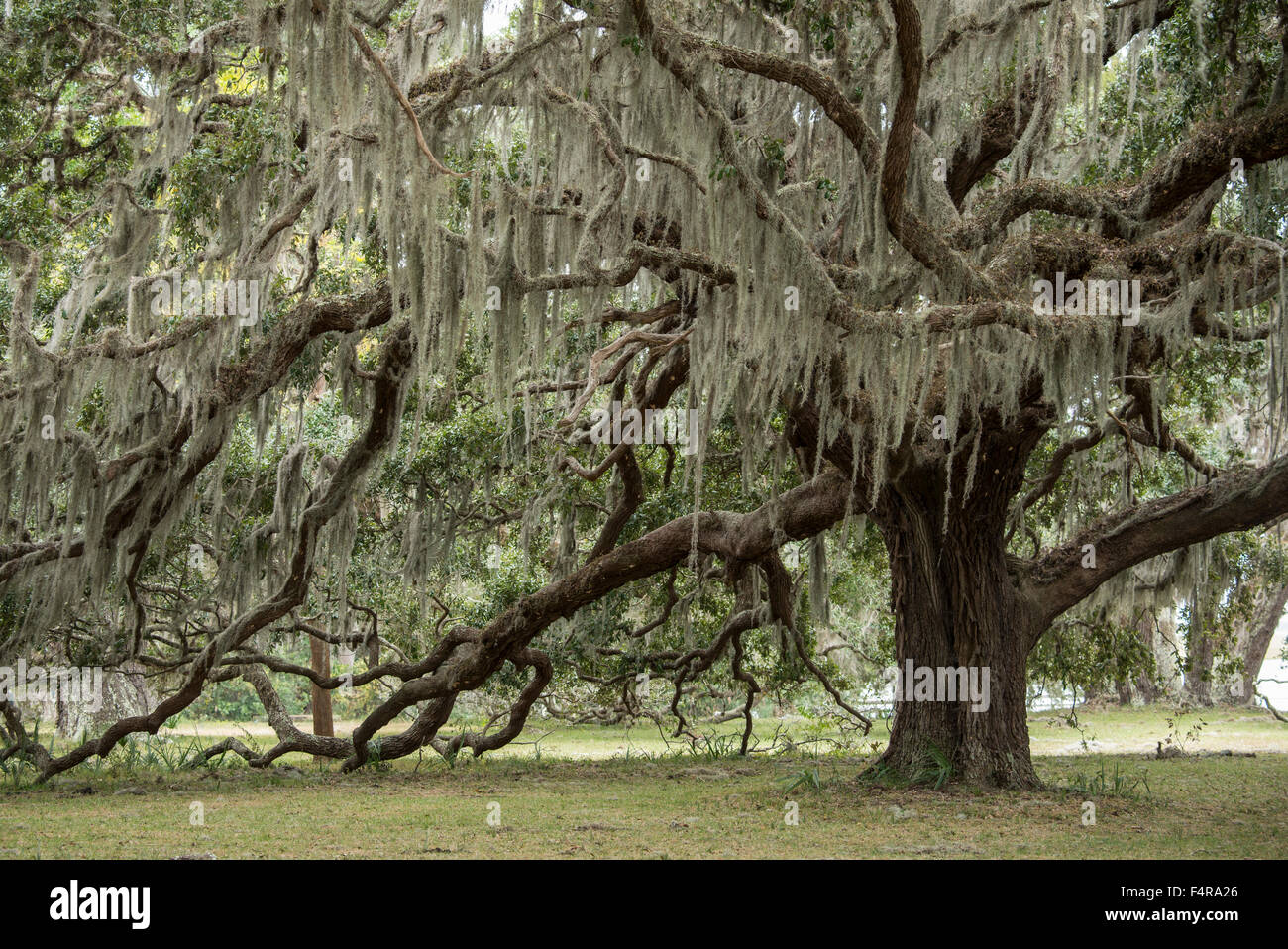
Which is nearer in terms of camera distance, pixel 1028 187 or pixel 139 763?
pixel 1028 187

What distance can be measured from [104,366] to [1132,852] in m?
7.22

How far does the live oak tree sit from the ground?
26.0 inches

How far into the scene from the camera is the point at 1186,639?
12617 millimetres

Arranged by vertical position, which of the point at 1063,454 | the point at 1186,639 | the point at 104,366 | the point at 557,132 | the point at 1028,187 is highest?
the point at 557,132

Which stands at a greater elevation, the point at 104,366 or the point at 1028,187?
the point at 1028,187

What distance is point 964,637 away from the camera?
9070 mm

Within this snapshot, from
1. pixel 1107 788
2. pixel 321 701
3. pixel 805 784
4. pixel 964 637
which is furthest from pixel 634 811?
pixel 321 701

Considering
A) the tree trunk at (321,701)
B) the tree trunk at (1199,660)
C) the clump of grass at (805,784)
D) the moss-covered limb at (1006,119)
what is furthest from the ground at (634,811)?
the moss-covered limb at (1006,119)

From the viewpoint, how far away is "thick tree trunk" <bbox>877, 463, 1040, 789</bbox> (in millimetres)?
8922

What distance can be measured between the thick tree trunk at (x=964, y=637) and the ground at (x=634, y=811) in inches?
14.7

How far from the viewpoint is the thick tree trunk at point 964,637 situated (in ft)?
29.3

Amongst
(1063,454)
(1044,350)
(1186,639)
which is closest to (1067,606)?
(1063,454)

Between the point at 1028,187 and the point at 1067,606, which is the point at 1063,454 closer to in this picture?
the point at 1067,606

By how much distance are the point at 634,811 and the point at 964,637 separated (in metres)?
2.87
